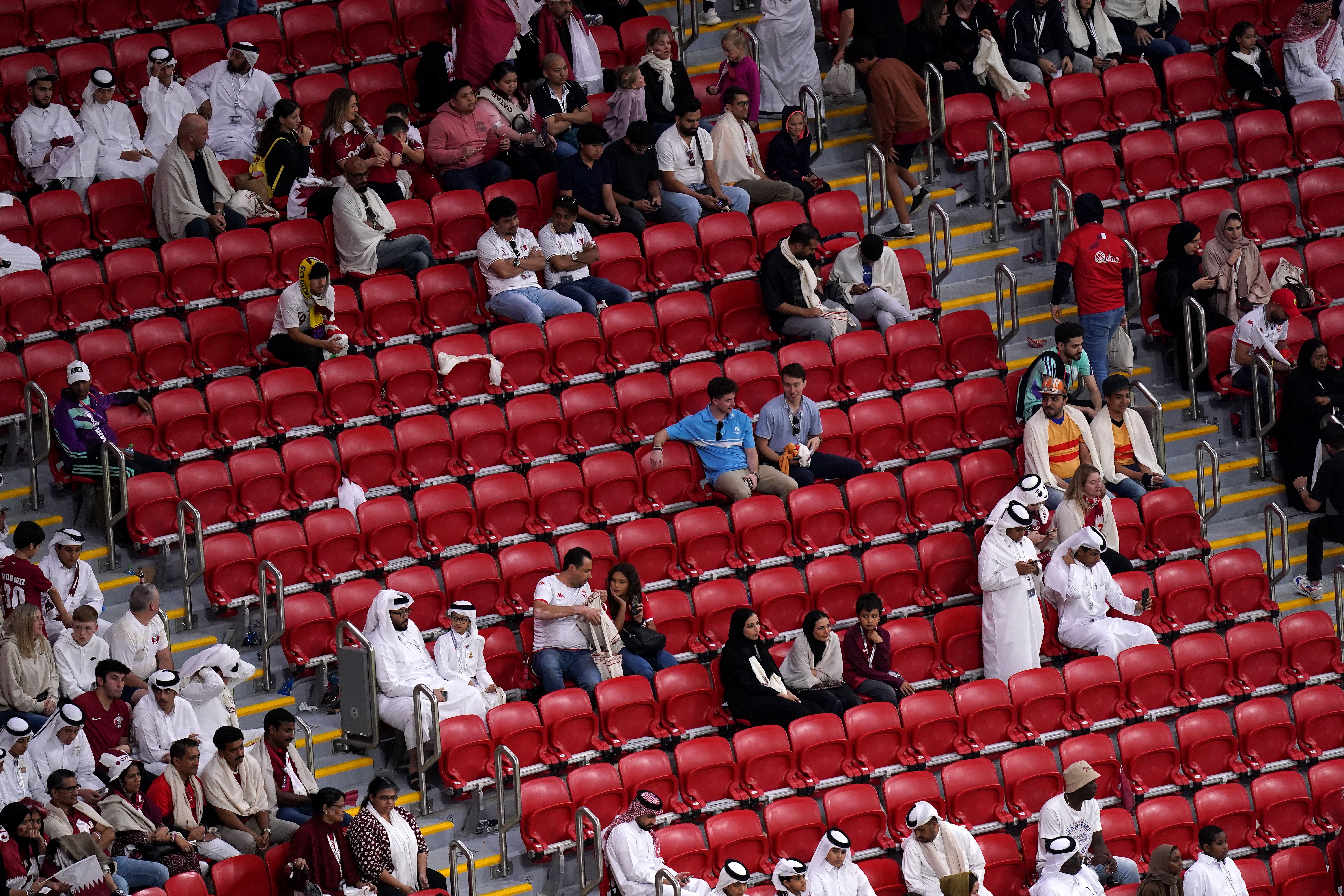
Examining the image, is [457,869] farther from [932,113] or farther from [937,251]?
[932,113]

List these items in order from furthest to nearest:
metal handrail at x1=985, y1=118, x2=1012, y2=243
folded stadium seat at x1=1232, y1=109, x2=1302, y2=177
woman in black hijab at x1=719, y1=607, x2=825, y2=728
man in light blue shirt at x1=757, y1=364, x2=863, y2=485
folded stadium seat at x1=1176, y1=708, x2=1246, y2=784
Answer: folded stadium seat at x1=1232, y1=109, x2=1302, y2=177 < metal handrail at x1=985, y1=118, x2=1012, y2=243 < man in light blue shirt at x1=757, y1=364, x2=863, y2=485 < folded stadium seat at x1=1176, y1=708, x2=1246, y2=784 < woman in black hijab at x1=719, y1=607, x2=825, y2=728

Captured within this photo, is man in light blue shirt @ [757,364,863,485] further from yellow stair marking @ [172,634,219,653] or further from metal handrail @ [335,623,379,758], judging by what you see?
yellow stair marking @ [172,634,219,653]

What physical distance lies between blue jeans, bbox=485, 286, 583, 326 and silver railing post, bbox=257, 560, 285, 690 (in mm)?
3223

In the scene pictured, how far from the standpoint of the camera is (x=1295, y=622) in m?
16.3

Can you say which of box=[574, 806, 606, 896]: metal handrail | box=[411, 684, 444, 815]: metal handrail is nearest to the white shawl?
box=[574, 806, 606, 896]: metal handrail

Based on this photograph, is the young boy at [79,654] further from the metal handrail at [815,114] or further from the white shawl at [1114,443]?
the metal handrail at [815,114]

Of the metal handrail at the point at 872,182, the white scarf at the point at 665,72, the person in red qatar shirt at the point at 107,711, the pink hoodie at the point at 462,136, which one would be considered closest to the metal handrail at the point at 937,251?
the metal handrail at the point at 872,182

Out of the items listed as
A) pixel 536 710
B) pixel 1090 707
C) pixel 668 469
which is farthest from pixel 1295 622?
pixel 536 710

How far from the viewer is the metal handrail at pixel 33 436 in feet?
51.3

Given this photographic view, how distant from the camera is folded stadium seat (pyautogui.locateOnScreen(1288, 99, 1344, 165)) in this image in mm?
19797

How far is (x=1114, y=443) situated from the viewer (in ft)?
55.9

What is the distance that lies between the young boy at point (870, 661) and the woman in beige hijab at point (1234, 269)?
A: 4823 mm

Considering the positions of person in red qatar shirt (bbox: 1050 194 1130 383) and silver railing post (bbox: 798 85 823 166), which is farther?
silver railing post (bbox: 798 85 823 166)

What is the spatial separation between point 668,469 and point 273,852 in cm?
467
